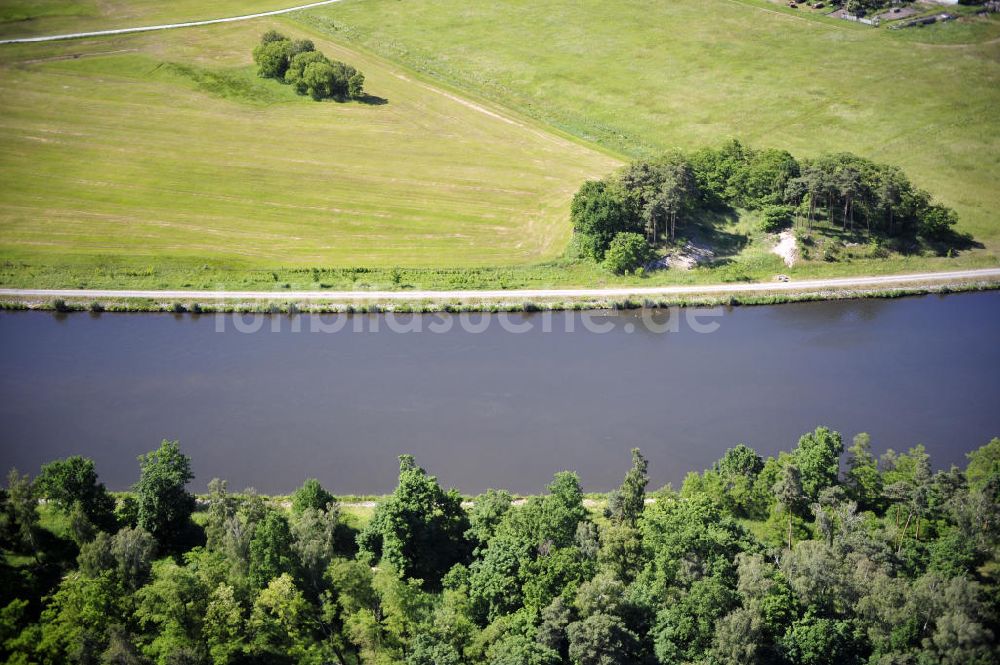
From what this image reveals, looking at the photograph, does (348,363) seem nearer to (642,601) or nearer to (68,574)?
(68,574)

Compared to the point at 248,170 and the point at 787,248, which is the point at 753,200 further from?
the point at 248,170

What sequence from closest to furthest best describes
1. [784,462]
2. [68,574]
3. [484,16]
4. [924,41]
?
1. [68,574]
2. [784,462]
3. [924,41]
4. [484,16]

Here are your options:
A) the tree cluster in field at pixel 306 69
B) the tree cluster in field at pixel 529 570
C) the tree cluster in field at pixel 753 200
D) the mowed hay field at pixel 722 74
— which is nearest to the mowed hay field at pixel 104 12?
the mowed hay field at pixel 722 74

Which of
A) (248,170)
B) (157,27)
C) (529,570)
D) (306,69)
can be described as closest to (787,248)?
(529,570)

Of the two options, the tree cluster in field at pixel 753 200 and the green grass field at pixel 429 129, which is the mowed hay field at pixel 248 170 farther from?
the tree cluster in field at pixel 753 200

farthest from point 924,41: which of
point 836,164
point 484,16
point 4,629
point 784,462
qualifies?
point 4,629

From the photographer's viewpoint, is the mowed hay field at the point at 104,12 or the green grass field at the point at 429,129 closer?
the green grass field at the point at 429,129

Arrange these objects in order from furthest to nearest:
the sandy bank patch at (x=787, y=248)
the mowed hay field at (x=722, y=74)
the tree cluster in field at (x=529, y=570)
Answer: the mowed hay field at (x=722, y=74)
the sandy bank patch at (x=787, y=248)
the tree cluster in field at (x=529, y=570)
